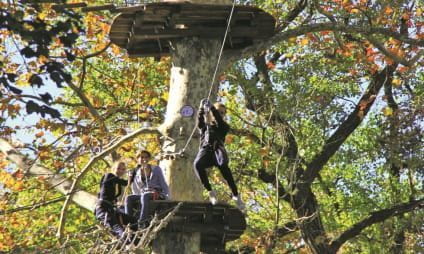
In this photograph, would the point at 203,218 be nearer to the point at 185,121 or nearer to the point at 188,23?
the point at 185,121

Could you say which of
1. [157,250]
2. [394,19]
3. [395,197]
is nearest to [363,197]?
[395,197]

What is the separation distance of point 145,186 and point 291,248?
1228cm

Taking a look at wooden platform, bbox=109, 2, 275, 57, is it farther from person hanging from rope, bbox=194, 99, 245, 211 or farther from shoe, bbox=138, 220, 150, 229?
shoe, bbox=138, 220, 150, 229

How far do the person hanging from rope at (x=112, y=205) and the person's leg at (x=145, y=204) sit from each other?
0.33 meters

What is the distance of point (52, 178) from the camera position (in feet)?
37.8

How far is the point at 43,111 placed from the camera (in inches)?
252

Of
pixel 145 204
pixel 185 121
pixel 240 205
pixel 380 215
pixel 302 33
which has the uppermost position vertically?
pixel 380 215

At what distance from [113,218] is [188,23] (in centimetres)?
263

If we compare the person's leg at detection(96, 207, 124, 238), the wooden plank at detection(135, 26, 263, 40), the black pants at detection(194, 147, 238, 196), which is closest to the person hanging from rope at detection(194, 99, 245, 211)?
the black pants at detection(194, 147, 238, 196)

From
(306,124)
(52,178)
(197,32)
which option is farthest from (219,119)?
(306,124)

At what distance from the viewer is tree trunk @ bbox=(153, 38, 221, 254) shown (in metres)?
10.0

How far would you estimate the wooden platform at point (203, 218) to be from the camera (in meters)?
9.66

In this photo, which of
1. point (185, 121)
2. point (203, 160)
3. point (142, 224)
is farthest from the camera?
point (185, 121)

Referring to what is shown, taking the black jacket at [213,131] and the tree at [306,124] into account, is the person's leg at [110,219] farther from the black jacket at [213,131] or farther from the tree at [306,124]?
the tree at [306,124]
